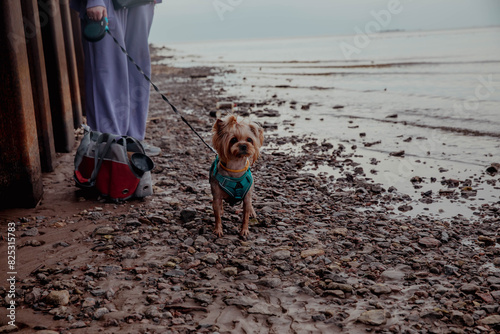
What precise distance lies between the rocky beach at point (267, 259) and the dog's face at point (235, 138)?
30.5 inches

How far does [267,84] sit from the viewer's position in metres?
18.4

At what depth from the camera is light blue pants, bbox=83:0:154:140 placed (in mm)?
5086

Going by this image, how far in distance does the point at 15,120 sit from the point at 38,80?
3.72 feet

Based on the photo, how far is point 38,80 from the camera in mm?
4855

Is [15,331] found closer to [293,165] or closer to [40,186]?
[40,186]

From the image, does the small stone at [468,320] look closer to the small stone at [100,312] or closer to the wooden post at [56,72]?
the small stone at [100,312]

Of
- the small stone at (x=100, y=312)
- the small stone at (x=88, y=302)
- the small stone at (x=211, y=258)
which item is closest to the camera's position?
the small stone at (x=100, y=312)

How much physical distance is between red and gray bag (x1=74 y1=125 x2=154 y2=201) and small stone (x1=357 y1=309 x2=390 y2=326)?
272 cm

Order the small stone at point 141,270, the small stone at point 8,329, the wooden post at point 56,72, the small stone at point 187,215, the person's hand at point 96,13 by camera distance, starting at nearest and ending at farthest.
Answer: the small stone at point 8,329 → the small stone at point 141,270 → the small stone at point 187,215 → the person's hand at point 96,13 → the wooden post at point 56,72

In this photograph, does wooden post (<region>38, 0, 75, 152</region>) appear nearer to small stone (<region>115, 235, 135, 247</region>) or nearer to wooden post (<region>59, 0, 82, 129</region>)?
wooden post (<region>59, 0, 82, 129</region>)

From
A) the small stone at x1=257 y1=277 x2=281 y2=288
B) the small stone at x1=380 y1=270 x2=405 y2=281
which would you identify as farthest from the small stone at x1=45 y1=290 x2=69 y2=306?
the small stone at x1=380 y1=270 x2=405 y2=281

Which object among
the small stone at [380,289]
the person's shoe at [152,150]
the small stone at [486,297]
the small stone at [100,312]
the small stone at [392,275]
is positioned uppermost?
the person's shoe at [152,150]

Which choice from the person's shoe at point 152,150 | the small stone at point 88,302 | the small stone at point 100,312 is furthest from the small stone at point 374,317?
the person's shoe at point 152,150

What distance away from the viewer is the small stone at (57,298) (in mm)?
2611
